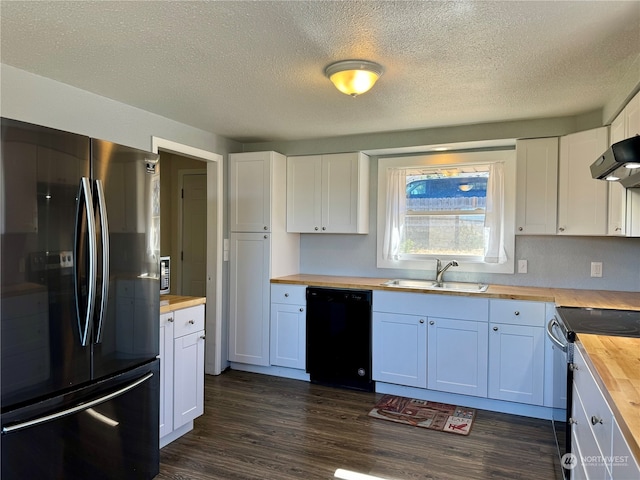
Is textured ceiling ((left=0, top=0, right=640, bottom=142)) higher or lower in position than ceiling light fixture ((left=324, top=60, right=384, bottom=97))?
higher

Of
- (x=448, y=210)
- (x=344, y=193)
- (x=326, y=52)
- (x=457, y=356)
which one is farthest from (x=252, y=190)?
(x=457, y=356)

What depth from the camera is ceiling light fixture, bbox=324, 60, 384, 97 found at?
222 cm

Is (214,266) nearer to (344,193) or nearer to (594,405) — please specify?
(344,193)

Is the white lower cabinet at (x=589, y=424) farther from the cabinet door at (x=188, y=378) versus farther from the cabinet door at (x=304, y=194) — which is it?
the cabinet door at (x=304, y=194)

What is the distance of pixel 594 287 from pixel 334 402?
87.8 inches

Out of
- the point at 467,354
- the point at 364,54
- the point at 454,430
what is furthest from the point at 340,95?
the point at 454,430

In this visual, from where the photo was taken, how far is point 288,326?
12.7ft

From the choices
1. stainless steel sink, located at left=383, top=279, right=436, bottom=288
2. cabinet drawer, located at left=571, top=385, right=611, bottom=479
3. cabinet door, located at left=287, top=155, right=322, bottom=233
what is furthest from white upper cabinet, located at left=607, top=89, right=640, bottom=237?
cabinet door, located at left=287, top=155, right=322, bottom=233

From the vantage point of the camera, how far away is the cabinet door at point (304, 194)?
13.3 ft

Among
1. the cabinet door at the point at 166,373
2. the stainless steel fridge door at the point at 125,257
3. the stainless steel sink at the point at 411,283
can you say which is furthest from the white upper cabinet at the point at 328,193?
the stainless steel fridge door at the point at 125,257

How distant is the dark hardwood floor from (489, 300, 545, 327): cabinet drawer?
2.32ft

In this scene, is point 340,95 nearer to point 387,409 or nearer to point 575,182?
point 575,182

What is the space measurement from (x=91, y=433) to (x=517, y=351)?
8.91 feet

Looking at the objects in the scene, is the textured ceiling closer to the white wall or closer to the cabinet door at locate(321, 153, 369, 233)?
the white wall
